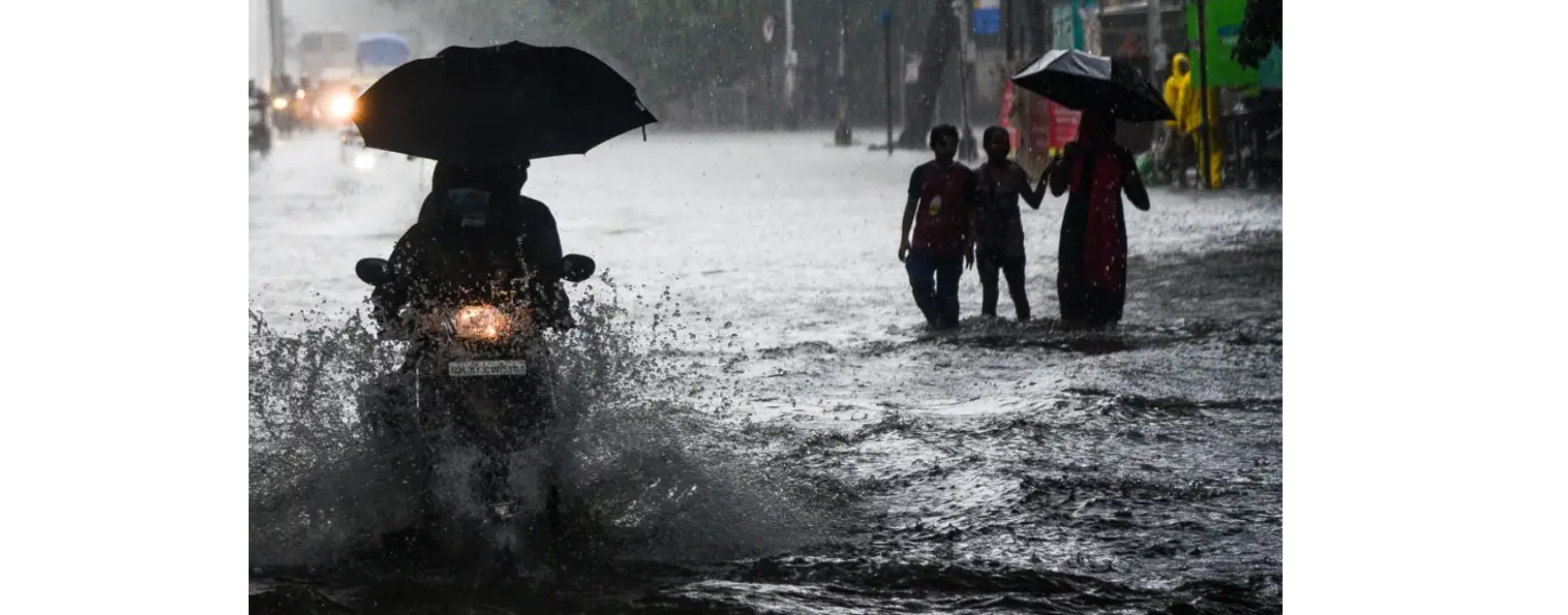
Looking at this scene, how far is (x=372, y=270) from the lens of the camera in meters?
6.32

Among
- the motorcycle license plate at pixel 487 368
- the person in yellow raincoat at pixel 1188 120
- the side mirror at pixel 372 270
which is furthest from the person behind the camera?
the person in yellow raincoat at pixel 1188 120

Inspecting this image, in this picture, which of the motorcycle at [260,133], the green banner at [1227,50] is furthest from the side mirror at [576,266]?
the green banner at [1227,50]

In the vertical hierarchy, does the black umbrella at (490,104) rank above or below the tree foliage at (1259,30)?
below

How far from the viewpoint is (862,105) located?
718 centimetres

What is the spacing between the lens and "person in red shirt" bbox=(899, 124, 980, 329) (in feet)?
23.5

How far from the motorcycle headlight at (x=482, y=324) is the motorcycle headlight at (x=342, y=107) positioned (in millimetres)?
886

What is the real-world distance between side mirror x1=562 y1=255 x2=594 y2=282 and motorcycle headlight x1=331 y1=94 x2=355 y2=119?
958 mm

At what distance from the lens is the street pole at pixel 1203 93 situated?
729 cm

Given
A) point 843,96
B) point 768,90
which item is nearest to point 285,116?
point 768,90

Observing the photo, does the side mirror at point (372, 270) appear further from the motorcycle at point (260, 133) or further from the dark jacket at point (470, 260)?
the motorcycle at point (260, 133)

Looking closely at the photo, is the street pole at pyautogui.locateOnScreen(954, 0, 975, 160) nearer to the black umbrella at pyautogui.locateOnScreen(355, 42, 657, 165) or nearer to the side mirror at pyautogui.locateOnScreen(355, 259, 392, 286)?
the black umbrella at pyautogui.locateOnScreen(355, 42, 657, 165)

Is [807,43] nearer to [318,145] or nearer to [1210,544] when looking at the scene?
[318,145]
